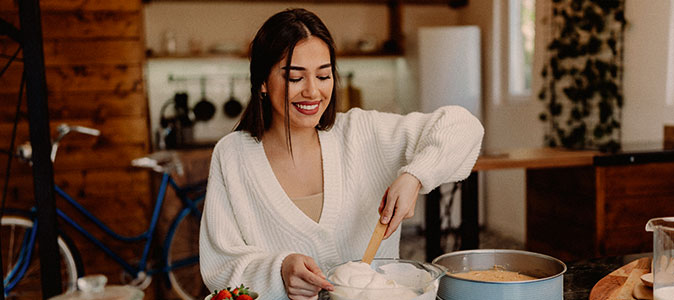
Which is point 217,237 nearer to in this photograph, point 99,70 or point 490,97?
point 99,70

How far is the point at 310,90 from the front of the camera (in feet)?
4.09

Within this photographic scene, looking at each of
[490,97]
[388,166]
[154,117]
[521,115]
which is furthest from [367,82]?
[388,166]

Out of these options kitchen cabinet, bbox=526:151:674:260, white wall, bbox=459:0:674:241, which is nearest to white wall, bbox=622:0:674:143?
white wall, bbox=459:0:674:241

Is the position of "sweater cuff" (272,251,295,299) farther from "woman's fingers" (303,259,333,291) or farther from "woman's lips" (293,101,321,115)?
"woman's lips" (293,101,321,115)

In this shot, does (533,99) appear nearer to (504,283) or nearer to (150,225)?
(150,225)

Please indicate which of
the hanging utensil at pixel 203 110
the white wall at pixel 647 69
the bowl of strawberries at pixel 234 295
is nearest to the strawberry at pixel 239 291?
the bowl of strawberries at pixel 234 295

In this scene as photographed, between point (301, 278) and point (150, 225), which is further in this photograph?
point (150, 225)

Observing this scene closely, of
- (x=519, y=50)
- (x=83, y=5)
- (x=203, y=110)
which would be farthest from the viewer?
(x=203, y=110)

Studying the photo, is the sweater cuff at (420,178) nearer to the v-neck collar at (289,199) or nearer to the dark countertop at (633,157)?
the v-neck collar at (289,199)

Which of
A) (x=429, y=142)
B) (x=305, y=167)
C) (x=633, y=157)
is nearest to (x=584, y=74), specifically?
(x=633, y=157)

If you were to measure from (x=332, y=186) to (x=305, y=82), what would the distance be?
11.2 inches

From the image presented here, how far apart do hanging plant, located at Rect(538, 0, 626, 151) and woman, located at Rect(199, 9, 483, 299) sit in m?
→ 2.13

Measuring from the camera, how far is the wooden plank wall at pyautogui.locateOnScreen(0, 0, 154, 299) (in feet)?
11.6

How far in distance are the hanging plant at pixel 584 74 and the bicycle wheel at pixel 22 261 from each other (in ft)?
9.71
